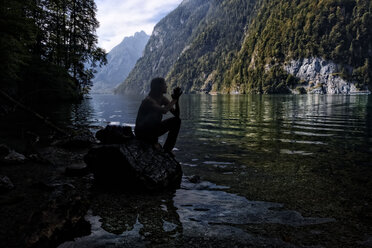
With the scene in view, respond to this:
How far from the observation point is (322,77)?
605 feet

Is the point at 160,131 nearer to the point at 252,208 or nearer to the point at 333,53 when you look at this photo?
the point at 252,208

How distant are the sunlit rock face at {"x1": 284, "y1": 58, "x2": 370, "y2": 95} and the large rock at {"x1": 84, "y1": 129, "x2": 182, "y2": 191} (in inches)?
7579

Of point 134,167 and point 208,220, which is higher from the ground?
point 134,167

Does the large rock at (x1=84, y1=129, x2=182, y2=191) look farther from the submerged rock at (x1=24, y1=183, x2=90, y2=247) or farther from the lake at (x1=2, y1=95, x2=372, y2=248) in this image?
the submerged rock at (x1=24, y1=183, x2=90, y2=247)

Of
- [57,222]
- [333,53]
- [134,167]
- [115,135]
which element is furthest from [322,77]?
[57,222]

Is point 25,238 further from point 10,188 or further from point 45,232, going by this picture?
point 10,188

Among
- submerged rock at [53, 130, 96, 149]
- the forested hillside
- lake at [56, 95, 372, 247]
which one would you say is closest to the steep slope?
the forested hillside

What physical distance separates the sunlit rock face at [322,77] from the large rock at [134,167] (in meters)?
193

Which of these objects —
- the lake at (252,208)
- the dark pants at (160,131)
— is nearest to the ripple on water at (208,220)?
the lake at (252,208)

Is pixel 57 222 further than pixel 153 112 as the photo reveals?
No

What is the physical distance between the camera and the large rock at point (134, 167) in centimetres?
643

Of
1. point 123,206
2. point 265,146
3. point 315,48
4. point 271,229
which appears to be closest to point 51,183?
point 123,206

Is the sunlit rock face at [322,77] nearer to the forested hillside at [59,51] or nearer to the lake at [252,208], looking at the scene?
the forested hillside at [59,51]

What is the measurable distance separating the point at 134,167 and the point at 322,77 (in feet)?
686
